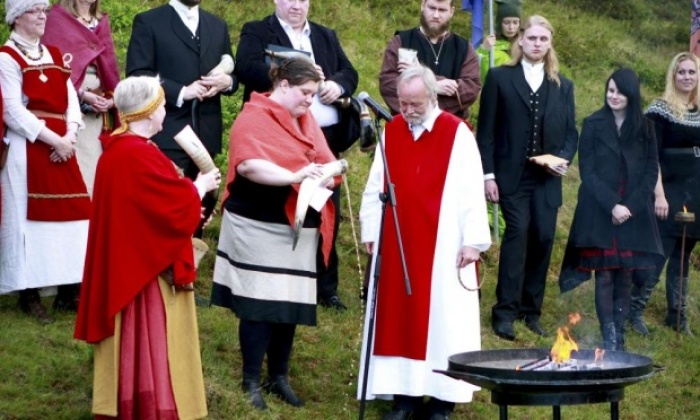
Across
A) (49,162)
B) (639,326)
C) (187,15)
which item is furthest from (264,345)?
(639,326)

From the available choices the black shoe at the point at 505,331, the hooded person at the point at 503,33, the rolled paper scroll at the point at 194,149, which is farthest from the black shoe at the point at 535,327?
the rolled paper scroll at the point at 194,149

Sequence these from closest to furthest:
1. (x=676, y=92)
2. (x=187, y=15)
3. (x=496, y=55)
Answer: (x=187, y=15), (x=676, y=92), (x=496, y=55)

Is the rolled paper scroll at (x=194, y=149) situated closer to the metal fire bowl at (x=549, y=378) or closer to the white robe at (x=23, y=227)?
the metal fire bowl at (x=549, y=378)

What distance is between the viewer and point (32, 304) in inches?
321

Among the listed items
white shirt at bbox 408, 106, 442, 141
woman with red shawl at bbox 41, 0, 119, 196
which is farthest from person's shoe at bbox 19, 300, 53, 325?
white shirt at bbox 408, 106, 442, 141

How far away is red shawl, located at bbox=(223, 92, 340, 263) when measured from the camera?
686cm

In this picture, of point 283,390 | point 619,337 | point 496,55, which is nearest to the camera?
point 283,390

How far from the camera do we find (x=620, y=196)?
9234 mm

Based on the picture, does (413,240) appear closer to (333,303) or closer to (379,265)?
(379,265)

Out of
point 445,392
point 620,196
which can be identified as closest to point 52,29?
point 445,392

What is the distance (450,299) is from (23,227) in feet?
9.26

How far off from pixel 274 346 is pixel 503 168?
8.85 feet

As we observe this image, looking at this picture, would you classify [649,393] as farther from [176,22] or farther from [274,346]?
[176,22]

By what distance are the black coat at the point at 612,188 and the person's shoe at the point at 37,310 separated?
385cm
